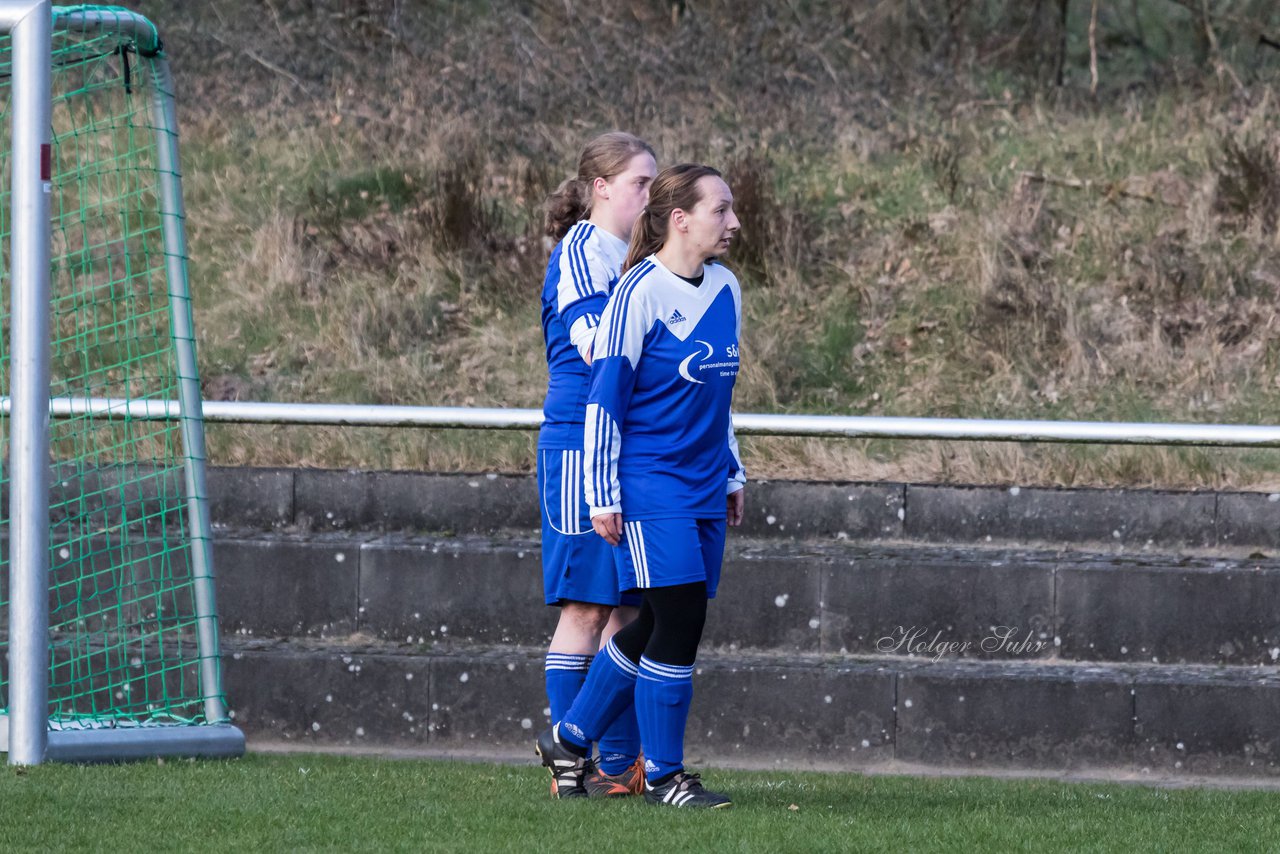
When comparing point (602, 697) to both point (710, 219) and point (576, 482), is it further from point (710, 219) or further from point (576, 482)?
point (710, 219)

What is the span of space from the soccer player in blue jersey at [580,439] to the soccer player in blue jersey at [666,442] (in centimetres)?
19

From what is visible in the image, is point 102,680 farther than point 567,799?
Yes

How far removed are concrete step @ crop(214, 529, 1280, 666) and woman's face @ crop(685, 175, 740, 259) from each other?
255cm

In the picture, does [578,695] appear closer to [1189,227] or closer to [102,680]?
[102,680]

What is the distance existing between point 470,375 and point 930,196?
3.14 m

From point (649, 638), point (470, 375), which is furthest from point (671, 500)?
point (470, 375)

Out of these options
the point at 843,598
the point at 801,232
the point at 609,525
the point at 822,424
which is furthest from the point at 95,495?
the point at 801,232

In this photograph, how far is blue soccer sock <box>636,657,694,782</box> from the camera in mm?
4703

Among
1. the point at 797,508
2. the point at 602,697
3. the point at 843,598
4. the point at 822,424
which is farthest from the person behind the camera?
the point at 797,508

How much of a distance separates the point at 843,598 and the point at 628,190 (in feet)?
8.35

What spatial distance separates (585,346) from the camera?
191 inches

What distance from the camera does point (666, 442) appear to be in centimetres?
471

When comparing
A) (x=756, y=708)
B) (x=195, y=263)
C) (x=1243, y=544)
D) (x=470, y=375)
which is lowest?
(x=756, y=708)

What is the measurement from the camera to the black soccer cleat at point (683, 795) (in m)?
4.79
